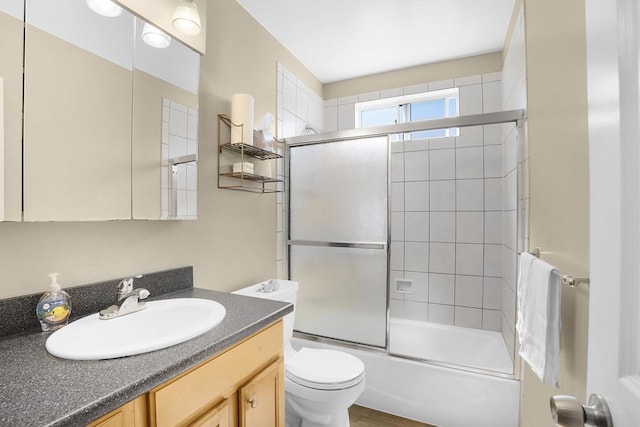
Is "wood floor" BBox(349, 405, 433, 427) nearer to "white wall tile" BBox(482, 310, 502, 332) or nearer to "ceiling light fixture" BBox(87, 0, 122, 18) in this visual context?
→ "white wall tile" BBox(482, 310, 502, 332)

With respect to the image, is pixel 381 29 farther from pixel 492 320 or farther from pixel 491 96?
pixel 492 320

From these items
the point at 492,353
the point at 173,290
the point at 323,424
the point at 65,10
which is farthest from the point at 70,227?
the point at 492,353

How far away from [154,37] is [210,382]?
1.34m

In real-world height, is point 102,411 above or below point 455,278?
above

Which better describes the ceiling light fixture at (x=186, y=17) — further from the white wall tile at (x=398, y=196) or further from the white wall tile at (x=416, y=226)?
the white wall tile at (x=416, y=226)

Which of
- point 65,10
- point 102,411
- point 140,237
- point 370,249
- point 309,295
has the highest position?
point 65,10

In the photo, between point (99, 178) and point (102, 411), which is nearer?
point (102, 411)

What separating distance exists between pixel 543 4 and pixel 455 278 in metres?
2.00

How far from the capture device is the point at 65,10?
982 millimetres

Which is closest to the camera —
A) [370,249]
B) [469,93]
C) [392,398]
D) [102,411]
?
[102,411]

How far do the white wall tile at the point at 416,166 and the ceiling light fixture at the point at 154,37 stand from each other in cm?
212

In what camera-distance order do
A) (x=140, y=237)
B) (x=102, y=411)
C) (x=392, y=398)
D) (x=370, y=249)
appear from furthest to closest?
(x=370, y=249)
(x=392, y=398)
(x=140, y=237)
(x=102, y=411)

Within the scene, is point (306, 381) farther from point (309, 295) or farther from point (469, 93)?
point (469, 93)

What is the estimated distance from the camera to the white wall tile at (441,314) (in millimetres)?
2652
